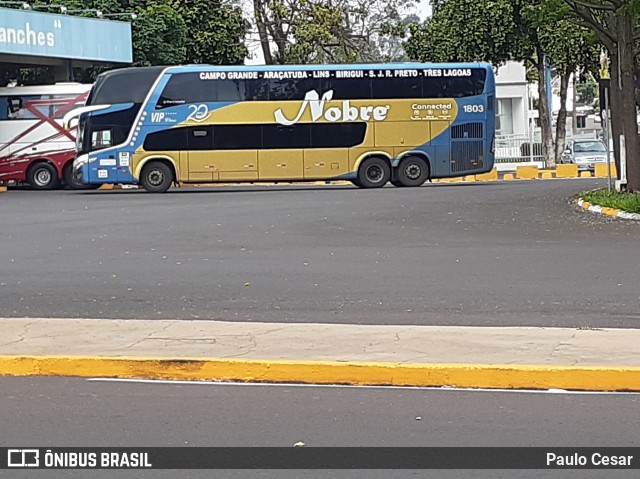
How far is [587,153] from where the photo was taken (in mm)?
47844

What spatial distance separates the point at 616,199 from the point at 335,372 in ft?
54.3

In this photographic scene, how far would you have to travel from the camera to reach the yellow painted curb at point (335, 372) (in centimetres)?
805

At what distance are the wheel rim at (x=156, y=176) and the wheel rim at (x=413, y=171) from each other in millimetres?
7569

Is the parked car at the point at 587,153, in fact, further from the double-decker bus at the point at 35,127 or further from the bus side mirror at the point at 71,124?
the double-decker bus at the point at 35,127

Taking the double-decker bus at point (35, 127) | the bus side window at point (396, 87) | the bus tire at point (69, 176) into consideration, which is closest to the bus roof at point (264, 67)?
the bus side window at point (396, 87)

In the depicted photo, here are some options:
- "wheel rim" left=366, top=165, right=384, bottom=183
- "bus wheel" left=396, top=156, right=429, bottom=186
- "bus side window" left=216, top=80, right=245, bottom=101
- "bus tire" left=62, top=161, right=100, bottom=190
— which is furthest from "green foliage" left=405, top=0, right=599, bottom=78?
"bus tire" left=62, top=161, right=100, bottom=190

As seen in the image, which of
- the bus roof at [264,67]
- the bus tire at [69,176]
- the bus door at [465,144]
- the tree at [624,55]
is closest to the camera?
the tree at [624,55]

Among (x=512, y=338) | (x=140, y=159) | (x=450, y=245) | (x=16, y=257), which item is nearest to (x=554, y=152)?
(x=140, y=159)

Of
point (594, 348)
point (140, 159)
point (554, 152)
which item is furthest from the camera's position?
point (554, 152)

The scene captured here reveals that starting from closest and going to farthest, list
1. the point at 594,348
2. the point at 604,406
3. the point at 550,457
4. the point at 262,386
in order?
the point at 550,457 → the point at 604,406 → the point at 262,386 → the point at 594,348

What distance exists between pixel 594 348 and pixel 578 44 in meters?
36.7

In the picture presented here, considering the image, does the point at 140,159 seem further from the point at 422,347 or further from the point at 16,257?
the point at 422,347

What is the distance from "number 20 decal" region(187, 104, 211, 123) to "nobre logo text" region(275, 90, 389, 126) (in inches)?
85.4

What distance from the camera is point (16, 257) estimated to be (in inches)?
639
